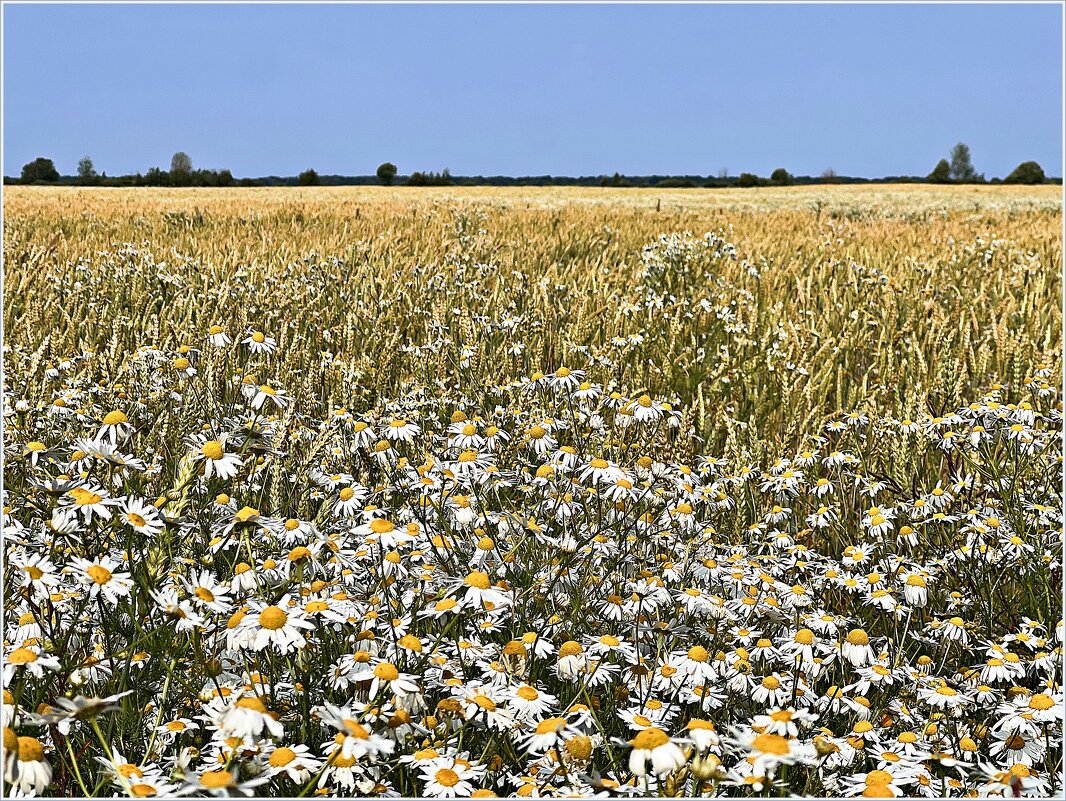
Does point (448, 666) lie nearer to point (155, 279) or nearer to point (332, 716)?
point (332, 716)

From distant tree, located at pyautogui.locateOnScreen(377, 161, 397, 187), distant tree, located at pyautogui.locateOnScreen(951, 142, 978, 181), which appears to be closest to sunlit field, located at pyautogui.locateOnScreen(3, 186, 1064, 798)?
distant tree, located at pyautogui.locateOnScreen(377, 161, 397, 187)

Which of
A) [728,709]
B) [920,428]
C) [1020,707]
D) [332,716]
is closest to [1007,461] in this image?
[920,428]

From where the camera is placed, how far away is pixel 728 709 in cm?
170

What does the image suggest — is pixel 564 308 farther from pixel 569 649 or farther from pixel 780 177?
pixel 780 177

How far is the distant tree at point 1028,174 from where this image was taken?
59.8m

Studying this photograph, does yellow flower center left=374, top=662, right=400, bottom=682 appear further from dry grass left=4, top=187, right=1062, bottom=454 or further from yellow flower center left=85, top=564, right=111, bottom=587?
dry grass left=4, top=187, right=1062, bottom=454

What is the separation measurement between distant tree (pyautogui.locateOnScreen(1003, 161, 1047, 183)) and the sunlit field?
6729cm

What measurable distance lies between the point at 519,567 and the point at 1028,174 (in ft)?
237

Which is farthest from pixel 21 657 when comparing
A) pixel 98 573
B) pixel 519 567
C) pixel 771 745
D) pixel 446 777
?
pixel 771 745

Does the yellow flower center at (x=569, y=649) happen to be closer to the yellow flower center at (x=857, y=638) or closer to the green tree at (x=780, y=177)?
the yellow flower center at (x=857, y=638)

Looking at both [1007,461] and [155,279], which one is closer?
[1007,461]

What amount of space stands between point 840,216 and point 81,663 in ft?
47.6

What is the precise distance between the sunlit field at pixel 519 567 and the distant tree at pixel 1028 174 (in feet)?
221

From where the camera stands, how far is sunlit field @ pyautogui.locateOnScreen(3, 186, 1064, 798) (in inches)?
55.4
